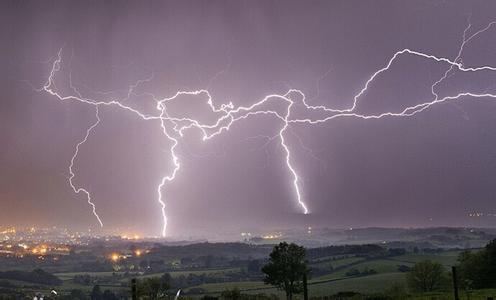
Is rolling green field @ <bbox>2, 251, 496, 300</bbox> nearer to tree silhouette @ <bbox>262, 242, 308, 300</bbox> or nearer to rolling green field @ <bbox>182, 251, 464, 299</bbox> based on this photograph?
rolling green field @ <bbox>182, 251, 464, 299</bbox>

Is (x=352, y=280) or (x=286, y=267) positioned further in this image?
(x=352, y=280)

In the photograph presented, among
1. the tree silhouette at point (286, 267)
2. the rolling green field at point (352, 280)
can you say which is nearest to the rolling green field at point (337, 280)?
the rolling green field at point (352, 280)

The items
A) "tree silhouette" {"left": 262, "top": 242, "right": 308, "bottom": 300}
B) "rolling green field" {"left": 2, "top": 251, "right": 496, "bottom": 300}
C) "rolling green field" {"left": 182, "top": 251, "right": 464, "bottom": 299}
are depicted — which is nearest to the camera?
"tree silhouette" {"left": 262, "top": 242, "right": 308, "bottom": 300}

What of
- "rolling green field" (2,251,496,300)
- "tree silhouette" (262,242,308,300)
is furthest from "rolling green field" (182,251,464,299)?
"tree silhouette" (262,242,308,300)

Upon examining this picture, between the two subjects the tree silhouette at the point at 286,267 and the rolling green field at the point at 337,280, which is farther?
the rolling green field at the point at 337,280

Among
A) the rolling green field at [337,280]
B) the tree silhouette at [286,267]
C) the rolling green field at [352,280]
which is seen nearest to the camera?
the tree silhouette at [286,267]

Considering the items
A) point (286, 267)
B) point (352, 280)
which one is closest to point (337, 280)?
point (352, 280)

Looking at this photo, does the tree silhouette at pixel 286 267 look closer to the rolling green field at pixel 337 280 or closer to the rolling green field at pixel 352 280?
the rolling green field at pixel 337 280

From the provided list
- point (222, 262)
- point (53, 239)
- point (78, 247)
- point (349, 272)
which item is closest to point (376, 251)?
point (349, 272)

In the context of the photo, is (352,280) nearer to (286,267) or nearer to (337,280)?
(337,280)

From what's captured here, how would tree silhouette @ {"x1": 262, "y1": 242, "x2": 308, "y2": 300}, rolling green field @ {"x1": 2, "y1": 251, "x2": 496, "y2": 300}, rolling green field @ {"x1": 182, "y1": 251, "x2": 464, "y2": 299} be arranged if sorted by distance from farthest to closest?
rolling green field @ {"x1": 2, "y1": 251, "x2": 496, "y2": 300} → rolling green field @ {"x1": 182, "y1": 251, "x2": 464, "y2": 299} → tree silhouette @ {"x1": 262, "y1": 242, "x2": 308, "y2": 300}

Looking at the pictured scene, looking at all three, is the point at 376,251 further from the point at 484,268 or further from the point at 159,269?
the point at 484,268
